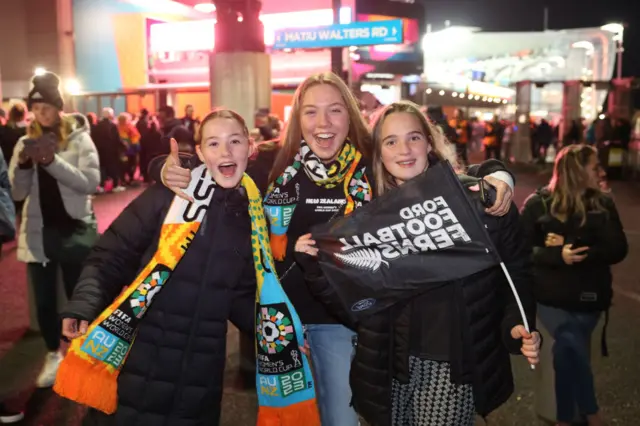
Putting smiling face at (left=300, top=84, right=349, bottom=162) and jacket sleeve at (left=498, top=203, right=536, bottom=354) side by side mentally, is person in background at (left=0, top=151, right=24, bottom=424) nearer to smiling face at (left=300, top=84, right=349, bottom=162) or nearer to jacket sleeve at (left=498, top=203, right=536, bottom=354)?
smiling face at (left=300, top=84, right=349, bottom=162)

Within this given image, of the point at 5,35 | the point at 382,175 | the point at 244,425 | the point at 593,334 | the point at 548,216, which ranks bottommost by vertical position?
the point at 244,425

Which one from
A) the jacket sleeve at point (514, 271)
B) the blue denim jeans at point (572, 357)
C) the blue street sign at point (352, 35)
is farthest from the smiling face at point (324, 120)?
the blue street sign at point (352, 35)

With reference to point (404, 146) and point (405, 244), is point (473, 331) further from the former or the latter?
point (404, 146)

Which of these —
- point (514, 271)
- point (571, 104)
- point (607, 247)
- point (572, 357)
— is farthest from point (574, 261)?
point (571, 104)

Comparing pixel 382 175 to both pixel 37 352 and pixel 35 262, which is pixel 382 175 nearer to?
pixel 35 262

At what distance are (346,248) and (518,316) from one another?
0.70m

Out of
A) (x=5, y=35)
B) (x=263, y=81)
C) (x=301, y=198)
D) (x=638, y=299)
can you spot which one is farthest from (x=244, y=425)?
(x=5, y=35)

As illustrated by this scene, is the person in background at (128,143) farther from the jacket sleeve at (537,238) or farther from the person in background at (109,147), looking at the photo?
the jacket sleeve at (537,238)

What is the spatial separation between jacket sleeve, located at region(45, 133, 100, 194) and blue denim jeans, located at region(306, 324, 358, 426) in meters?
2.25

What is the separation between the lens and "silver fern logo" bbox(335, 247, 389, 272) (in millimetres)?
2510

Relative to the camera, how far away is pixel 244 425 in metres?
4.18

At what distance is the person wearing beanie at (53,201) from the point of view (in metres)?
4.48

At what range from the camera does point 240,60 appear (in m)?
10.3

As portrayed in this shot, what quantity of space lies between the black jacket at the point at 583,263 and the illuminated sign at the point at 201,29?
63.4ft
